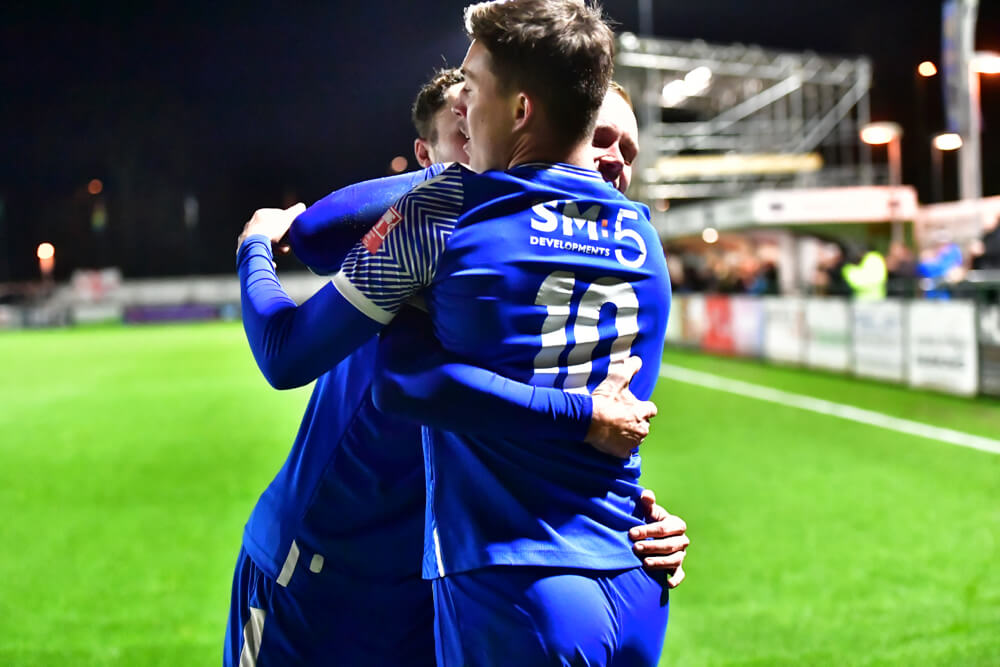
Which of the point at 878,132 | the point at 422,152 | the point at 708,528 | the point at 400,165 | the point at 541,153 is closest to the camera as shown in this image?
the point at 541,153

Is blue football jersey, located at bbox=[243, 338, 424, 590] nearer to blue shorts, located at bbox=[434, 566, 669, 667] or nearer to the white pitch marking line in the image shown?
blue shorts, located at bbox=[434, 566, 669, 667]

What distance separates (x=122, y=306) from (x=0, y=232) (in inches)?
372

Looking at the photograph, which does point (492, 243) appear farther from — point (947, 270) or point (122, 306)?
point (122, 306)

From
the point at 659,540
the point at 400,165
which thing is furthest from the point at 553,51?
the point at 400,165

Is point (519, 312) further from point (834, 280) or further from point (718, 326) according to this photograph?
point (718, 326)

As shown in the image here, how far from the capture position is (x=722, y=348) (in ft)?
68.6

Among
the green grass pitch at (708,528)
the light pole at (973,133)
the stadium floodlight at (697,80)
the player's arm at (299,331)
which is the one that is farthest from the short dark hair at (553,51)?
the stadium floodlight at (697,80)

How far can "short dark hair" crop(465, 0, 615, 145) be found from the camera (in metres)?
1.53

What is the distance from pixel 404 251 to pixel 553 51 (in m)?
0.42

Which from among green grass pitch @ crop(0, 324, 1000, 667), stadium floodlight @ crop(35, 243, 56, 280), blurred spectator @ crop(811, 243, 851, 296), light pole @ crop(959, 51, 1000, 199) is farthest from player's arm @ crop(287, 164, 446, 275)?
stadium floodlight @ crop(35, 243, 56, 280)

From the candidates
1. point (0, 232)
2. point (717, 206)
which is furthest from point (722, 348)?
point (0, 232)

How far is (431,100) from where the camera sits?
7.41 ft

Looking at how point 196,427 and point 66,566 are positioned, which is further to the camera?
point 196,427

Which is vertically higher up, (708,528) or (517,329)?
(517,329)
